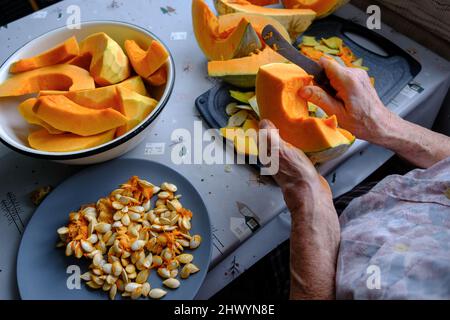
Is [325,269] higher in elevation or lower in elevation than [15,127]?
lower

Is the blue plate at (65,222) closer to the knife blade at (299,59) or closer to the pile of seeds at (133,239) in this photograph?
the pile of seeds at (133,239)

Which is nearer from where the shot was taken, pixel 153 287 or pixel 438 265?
pixel 438 265

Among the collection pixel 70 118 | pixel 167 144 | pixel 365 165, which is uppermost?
pixel 70 118

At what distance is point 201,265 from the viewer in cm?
68

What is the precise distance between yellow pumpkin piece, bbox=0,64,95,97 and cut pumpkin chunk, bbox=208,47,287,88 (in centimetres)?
28

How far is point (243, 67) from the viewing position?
0.89m

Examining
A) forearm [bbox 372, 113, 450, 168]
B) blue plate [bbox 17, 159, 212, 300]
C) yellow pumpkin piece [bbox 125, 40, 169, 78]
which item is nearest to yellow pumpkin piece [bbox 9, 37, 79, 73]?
yellow pumpkin piece [bbox 125, 40, 169, 78]

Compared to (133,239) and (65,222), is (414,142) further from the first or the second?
(65,222)

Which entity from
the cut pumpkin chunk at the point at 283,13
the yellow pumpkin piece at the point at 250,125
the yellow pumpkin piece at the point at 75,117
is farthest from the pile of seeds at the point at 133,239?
the cut pumpkin chunk at the point at 283,13

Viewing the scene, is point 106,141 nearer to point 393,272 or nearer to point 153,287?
point 153,287

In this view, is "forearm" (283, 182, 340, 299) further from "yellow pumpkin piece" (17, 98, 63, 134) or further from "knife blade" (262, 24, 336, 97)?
"yellow pumpkin piece" (17, 98, 63, 134)

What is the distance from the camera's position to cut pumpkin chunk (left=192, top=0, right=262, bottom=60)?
887 millimetres
